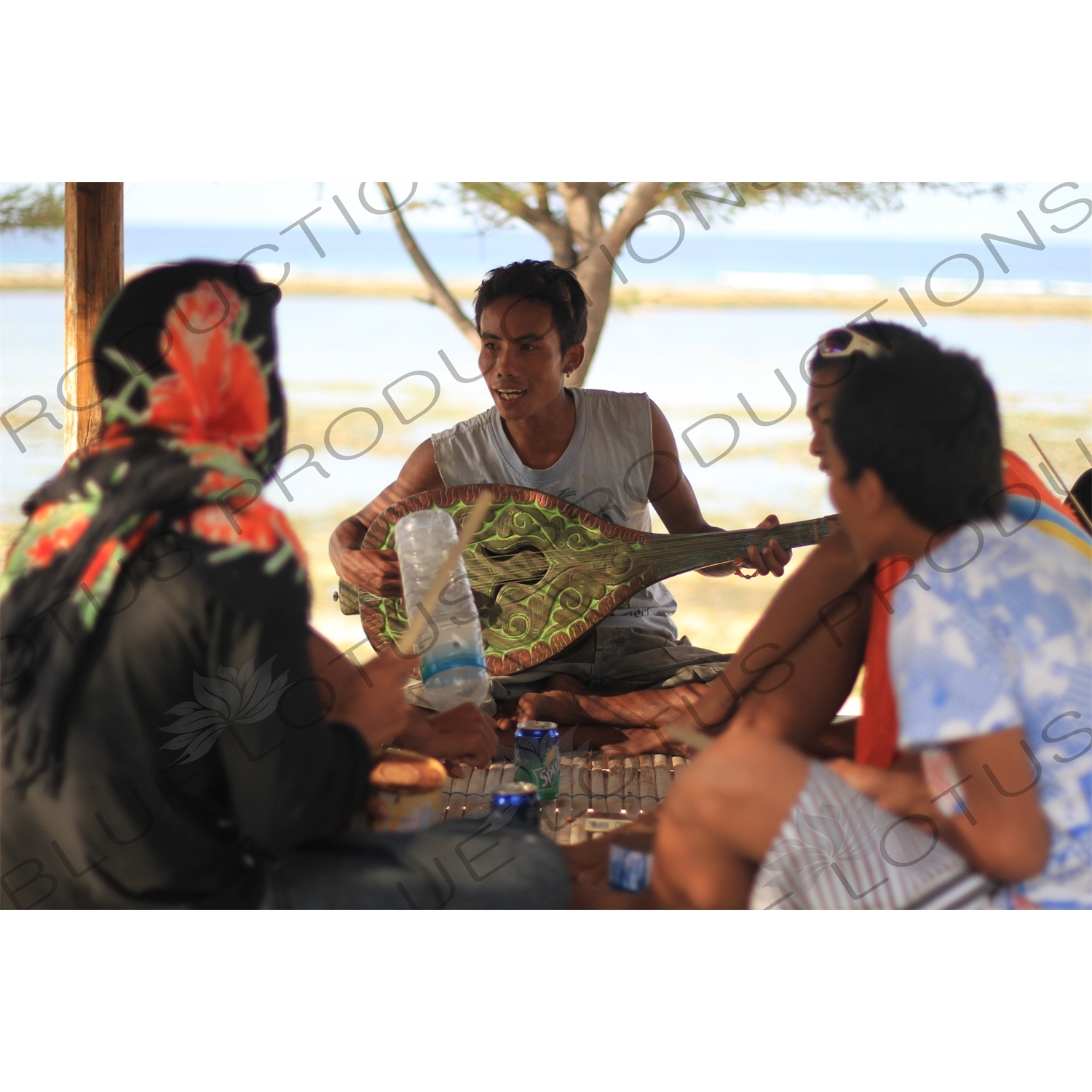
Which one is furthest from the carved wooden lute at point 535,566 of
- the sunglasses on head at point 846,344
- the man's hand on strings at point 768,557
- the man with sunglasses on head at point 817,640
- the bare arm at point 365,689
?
the bare arm at point 365,689

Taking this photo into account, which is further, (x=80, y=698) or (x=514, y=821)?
(x=514, y=821)

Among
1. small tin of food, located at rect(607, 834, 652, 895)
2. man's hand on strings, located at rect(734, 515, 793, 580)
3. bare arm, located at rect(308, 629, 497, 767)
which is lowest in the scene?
small tin of food, located at rect(607, 834, 652, 895)

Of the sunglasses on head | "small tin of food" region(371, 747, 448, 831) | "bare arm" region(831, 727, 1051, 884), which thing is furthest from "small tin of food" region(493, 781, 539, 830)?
the sunglasses on head

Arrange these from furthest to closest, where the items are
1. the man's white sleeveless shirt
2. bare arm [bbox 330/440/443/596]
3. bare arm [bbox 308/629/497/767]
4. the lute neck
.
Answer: the man's white sleeveless shirt, bare arm [bbox 330/440/443/596], the lute neck, bare arm [bbox 308/629/497/767]

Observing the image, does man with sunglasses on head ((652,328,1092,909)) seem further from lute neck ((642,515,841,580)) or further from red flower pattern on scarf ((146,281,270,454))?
lute neck ((642,515,841,580))

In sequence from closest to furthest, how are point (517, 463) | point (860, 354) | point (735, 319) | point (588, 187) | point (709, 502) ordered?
point (860, 354)
point (517, 463)
point (588, 187)
point (709, 502)
point (735, 319)

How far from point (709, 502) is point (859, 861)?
40.7ft

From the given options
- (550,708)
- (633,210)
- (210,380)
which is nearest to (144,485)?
(210,380)

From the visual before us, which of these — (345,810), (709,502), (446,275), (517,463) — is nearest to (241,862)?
(345,810)

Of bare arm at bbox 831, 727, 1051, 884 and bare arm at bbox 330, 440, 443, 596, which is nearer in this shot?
bare arm at bbox 831, 727, 1051, 884

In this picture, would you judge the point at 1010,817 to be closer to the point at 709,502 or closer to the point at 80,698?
the point at 80,698

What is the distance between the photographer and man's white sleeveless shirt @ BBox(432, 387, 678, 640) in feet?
10.9

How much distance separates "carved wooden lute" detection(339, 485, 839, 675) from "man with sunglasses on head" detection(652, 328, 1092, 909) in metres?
1.58

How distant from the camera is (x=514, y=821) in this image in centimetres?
201
